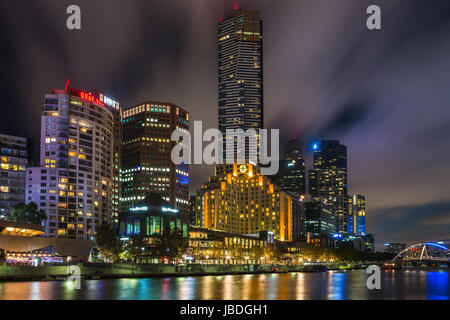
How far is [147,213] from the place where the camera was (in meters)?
182

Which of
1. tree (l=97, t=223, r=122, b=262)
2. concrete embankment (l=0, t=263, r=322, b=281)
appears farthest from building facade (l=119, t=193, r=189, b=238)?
concrete embankment (l=0, t=263, r=322, b=281)

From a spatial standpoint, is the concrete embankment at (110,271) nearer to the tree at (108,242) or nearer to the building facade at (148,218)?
the tree at (108,242)

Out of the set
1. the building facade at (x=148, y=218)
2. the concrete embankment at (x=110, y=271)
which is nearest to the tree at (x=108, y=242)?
the concrete embankment at (x=110, y=271)

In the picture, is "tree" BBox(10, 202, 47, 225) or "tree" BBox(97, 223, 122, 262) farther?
"tree" BBox(10, 202, 47, 225)

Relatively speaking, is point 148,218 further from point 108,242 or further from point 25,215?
point 25,215

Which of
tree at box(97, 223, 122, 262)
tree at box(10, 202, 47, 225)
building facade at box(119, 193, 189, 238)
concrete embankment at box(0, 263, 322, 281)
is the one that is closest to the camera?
concrete embankment at box(0, 263, 322, 281)

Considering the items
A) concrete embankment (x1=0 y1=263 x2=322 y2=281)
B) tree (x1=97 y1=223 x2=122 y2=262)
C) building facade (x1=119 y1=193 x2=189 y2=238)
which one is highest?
building facade (x1=119 y1=193 x2=189 y2=238)

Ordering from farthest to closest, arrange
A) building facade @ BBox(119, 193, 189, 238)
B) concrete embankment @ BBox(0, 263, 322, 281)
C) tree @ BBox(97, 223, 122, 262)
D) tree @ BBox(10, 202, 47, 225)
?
building facade @ BBox(119, 193, 189, 238)
tree @ BBox(10, 202, 47, 225)
tree @ BBox(97, 223, 122, 262)
concrete embankment @ BBox(0, 263, 322, 281)

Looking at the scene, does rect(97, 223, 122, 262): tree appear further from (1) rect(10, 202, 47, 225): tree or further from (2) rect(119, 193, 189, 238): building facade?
(1) rect(10, 202, 47, 225): tree

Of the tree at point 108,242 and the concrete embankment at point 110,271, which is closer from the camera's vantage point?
the concrete embankment at point 110,271

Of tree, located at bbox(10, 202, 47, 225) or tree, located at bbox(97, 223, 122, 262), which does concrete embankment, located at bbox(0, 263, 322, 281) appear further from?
tree, located at bbox(10, 202, 47, 225)

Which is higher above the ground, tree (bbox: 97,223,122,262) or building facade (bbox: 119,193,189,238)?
building facade (bbox: 119,193,189,238)
